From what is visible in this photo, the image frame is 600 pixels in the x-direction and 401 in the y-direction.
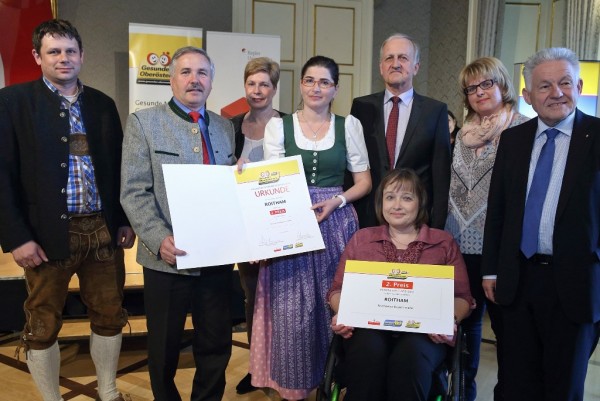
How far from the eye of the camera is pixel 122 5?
584 cm

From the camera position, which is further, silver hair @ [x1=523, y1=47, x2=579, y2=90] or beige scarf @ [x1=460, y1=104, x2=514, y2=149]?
beige scarf @ [x1=460, y1=104, x2=514, y2=149]

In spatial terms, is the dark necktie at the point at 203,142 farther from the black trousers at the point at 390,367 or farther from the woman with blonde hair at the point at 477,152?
the woman with blonde hair at the point at 477,152

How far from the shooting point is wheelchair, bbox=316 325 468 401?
5.69ft

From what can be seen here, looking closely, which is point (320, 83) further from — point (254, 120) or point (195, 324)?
point (195, 324)

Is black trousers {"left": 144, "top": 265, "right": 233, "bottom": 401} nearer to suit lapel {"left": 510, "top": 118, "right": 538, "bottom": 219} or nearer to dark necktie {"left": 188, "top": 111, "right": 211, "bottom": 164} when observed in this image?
dark necktie {"left": 188, "top": 111, "right": 211, "bottom": 164}

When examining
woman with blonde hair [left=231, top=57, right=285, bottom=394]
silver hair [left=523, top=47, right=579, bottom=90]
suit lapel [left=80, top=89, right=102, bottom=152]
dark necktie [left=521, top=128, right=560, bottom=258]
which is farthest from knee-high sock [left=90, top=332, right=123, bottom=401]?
silver hair [left=523, top=47, right=579, bottom=90]

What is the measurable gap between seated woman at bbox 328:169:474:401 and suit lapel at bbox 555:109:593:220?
1.52 ft

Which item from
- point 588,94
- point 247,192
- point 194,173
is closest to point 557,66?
point 247,192

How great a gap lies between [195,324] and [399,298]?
837 mm

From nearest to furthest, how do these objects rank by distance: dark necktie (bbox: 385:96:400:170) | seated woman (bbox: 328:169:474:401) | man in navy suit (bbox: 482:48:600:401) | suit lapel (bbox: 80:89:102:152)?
1. man in navy suit (bbox: 482:48:600:401)
2. seated woman (bbox: 328:169:474:401)
3. suit lapel (bbox: 80:89:102:152)
4. dark necktie (bbox: 385:96:400:170)

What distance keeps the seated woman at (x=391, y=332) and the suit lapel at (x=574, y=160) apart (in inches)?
18.3

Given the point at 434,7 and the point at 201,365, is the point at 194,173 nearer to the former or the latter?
the point at 201,365

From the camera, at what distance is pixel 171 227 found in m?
1.99

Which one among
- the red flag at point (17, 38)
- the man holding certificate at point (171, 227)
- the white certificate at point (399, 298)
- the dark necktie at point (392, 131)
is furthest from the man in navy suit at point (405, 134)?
the red flag at point (17, 38)
